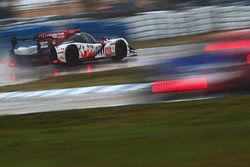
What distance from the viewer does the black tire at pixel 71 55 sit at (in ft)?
51.0

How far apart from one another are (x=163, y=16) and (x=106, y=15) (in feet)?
12.5

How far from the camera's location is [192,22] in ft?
68.6

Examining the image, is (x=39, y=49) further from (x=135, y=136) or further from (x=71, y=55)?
(x=135, y=136)

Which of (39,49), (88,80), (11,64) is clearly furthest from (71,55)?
(88,80)

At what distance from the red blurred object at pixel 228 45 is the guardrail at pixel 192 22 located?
1185cm

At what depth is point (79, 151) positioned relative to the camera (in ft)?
16.2

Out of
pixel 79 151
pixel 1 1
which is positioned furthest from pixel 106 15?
pixel 79 151

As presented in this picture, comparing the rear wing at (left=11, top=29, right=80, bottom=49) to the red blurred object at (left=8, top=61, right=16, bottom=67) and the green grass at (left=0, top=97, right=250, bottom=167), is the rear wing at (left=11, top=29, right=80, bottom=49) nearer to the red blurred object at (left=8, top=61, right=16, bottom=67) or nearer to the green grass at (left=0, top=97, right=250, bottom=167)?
the red blurred object at (left=8, top=61, right=16, bottom=67)

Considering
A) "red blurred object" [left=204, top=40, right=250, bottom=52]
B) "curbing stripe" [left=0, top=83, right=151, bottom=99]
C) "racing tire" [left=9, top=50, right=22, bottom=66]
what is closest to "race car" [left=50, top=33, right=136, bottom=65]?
"racing tire" [left=9, top=50, right=22, bottom=66]

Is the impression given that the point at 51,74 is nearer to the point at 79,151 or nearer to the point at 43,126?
the point at 43,126

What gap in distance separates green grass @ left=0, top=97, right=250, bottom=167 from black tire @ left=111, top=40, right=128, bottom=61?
27.3ft

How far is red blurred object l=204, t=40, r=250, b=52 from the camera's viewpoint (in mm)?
7885

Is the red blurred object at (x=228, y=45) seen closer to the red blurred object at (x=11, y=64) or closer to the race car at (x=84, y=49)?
the race car at (x=84, y=49)

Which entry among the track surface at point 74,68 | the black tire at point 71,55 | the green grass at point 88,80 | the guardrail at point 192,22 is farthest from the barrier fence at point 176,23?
the green grass at point 88,80
